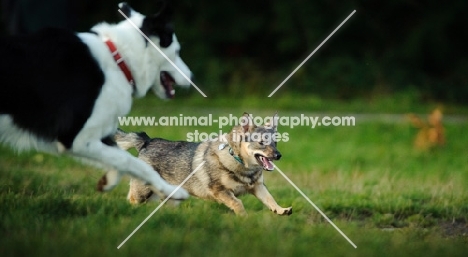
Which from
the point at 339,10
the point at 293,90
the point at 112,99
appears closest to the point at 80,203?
the point at 112,99

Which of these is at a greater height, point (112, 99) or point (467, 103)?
point (112, 99)

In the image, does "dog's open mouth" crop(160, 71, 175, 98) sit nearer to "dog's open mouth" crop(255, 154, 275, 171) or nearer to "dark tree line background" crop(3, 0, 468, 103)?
"dog's open mouth" crop(255, 154, 275, 171)

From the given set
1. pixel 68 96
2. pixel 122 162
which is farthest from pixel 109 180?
pixel 68 96

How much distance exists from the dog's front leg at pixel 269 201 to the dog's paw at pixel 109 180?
135 centimetres

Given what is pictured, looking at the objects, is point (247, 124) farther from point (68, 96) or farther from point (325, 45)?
point (325, 45)

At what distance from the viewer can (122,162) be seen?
4.73m

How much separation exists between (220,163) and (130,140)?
724 mm

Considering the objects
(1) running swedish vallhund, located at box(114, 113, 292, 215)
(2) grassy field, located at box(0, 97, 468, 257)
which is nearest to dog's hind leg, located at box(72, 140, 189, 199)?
(2) grassy field, located at box(0, 97, 468, 257)

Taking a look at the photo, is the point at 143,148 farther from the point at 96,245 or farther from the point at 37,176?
the point at 96,245

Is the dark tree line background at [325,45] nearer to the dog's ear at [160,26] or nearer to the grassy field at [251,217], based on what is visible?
the grassy field at [251,217]

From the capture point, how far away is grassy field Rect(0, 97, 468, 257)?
4418 mm

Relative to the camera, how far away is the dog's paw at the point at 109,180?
4828 millimetres

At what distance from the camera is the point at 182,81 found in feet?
17.2

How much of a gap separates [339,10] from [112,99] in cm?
1349
